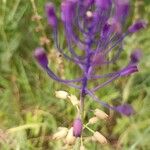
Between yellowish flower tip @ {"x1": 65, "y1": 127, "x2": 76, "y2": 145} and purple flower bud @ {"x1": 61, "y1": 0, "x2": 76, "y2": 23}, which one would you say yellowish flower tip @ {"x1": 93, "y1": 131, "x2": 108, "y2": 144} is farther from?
purple flower bud @ {"x1": 61, "y1": 0, "x2": 76, "y2": 23}

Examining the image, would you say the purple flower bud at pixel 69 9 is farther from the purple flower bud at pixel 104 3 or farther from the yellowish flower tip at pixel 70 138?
the yellowish flower tip at pixel 70 138

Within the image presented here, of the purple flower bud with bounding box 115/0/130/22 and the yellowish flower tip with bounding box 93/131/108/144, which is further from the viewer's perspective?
the yellowish flower tip with bounding box 93/131/108/144

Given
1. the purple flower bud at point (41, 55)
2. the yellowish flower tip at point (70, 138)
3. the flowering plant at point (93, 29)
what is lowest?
the yellowish flower tip at point (70, 138)

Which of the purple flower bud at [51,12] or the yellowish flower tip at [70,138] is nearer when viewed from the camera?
the purple flower bud at [51,12]

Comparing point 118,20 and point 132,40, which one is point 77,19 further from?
point 132,40

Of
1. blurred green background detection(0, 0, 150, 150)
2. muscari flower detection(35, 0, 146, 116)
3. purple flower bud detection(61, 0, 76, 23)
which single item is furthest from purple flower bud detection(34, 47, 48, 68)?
blurred green background detection(0, 0, 150, 150)

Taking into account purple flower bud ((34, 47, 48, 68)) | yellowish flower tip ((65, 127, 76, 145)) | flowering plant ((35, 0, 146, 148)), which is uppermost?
flowering plant ((35, 0, 146, 148))

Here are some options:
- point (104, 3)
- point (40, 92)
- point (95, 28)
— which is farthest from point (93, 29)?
point (40, 92)

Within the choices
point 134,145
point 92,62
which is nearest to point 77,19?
point 92,62

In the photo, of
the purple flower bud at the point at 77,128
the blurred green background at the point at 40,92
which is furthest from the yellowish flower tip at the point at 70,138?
the blurred green background at the point at 40,92
